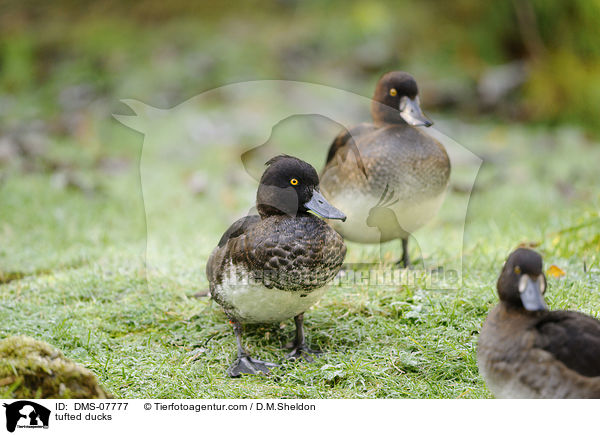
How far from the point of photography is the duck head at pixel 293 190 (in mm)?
3174

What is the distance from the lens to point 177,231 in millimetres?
5363

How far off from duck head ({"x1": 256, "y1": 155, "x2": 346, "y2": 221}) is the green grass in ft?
2.25

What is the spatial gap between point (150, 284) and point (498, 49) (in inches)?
258

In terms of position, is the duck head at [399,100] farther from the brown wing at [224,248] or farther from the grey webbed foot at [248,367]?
the grey webbed foot at [248,367]

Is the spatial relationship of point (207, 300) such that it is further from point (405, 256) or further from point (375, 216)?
point (405, 256)

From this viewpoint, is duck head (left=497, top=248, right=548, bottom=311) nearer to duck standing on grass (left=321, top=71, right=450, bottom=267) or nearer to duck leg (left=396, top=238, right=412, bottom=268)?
duck standing on grass (left=321, top=71, right=450, bottom=267)

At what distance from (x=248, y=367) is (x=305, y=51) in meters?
6.96

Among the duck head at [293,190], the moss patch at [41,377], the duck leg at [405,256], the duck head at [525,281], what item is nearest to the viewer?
the duck head at [525,281]

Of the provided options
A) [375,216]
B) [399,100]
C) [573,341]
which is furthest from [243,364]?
[399,100]

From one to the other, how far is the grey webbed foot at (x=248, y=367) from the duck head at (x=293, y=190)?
0.70m

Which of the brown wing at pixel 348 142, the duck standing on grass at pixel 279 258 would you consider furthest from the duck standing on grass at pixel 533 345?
the brown wing at pixel 348 142

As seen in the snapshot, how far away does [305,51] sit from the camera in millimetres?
9430
